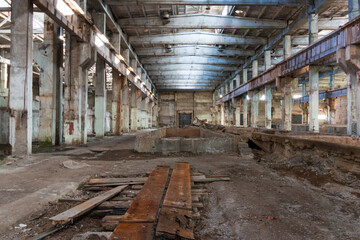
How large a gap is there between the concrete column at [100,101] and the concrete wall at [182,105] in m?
23.8

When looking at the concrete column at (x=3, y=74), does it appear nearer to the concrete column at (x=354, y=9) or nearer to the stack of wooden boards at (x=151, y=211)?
the stack of wooden boards at (x=151, y=211)

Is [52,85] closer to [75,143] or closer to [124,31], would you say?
[75,143]

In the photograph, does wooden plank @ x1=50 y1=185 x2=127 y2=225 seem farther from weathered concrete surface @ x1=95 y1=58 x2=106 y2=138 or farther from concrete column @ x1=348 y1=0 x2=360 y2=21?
concrete column @ x1=348 y1=0 x2=360 y2=21

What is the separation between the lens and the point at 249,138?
8773mm

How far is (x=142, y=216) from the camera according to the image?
203 centimetres

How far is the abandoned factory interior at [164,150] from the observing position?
2104 mm

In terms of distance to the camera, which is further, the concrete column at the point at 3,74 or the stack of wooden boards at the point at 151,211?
the concrete column at the point at 3,74

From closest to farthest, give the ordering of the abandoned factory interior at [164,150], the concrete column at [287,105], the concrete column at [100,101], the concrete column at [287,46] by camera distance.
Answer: the abandoned factory interior at [164,150], the concrete column at [100,101], the concrete column at [287,105], the concrete column at [287,46]

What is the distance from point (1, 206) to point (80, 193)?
0.92 m

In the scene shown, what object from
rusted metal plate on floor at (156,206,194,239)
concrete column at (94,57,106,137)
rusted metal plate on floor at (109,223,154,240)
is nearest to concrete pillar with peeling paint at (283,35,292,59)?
concrete column at (94,57,106,137)

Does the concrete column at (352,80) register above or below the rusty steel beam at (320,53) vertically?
below

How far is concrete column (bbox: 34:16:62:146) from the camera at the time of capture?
818cm

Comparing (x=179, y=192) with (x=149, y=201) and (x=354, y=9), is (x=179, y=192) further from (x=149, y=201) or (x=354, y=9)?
(x=354, y=9)

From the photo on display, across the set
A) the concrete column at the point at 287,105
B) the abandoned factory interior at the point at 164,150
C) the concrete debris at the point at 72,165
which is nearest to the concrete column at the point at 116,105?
the abandoned factory interior at the point at 164,150
